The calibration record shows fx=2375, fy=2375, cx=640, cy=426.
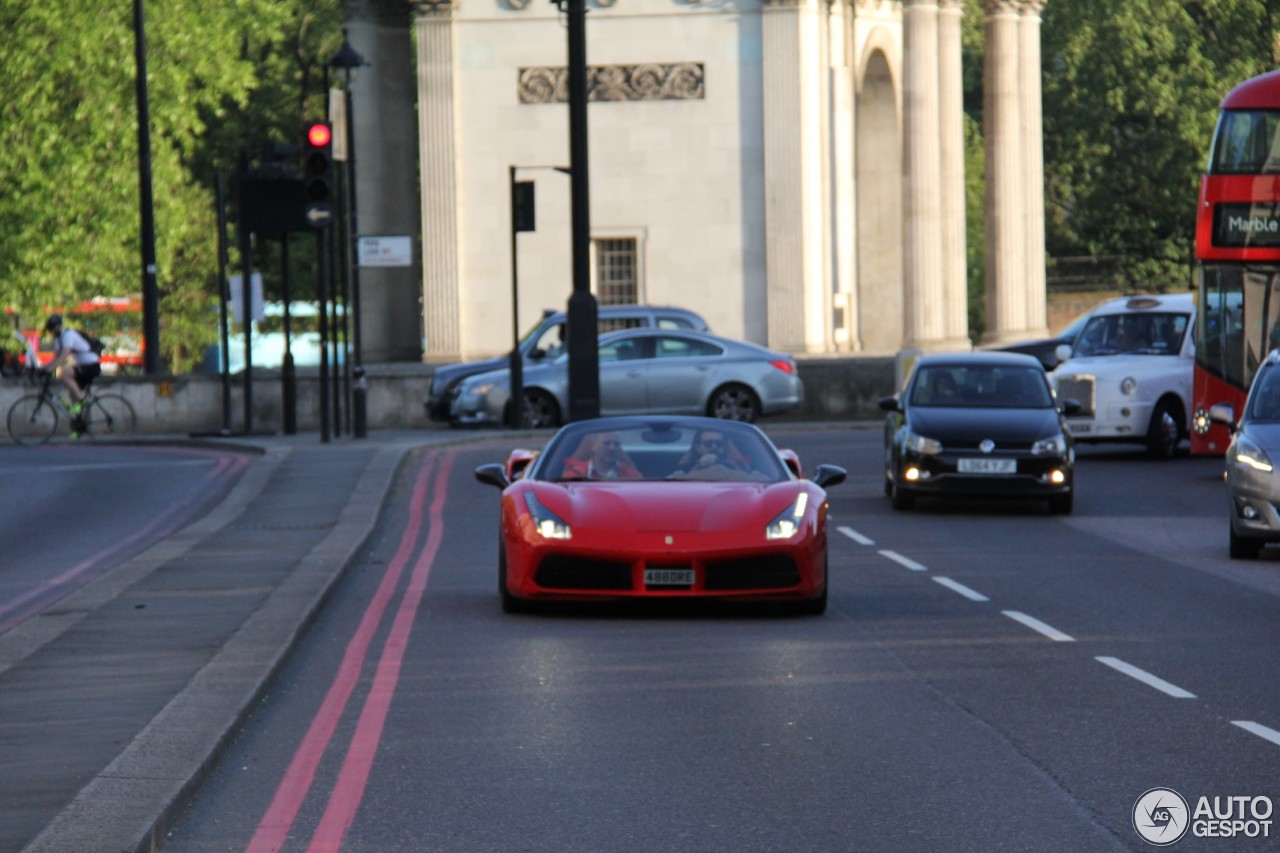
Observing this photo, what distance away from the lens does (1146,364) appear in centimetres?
2973

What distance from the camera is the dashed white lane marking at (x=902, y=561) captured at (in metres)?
17.0

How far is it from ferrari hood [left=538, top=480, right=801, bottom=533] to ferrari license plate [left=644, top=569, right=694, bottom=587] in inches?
9.1

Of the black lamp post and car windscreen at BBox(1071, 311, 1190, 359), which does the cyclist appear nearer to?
the black lamp post

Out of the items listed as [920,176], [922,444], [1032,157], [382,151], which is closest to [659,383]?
[922,444]

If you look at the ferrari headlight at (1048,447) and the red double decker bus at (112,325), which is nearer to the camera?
the ferrari headlight at (1048,447)

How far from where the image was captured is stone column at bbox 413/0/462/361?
44.6 meters

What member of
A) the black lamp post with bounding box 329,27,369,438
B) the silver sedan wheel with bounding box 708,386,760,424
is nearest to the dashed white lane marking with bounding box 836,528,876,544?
the black lamp post with bounding box 329,27,369,438

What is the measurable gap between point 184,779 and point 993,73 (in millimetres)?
43705

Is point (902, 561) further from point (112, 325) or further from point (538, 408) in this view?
point (112, 325)

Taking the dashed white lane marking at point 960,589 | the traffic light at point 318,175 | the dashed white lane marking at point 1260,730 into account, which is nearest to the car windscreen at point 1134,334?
the traffic light at point 318,175

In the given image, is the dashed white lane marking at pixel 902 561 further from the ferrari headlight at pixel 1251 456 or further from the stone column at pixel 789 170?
the stone column at pixel 789 170

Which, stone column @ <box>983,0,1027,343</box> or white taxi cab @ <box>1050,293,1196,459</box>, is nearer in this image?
white taxi cab @ <box>1050,293,1196,459</box>

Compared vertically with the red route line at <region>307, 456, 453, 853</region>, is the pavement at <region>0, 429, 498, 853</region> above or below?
above

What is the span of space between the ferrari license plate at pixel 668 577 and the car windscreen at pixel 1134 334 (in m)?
18.2
